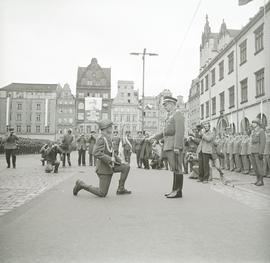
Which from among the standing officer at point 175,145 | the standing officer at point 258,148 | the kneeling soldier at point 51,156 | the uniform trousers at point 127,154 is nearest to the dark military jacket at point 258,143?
the standing officer at point 258,148

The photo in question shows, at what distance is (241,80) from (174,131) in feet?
78.4

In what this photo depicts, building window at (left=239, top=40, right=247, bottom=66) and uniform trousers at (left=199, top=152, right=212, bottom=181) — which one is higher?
building window at (left=239, top=40, right=247, bottom=66)

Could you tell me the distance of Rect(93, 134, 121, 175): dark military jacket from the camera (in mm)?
7332

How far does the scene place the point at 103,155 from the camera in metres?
7.35

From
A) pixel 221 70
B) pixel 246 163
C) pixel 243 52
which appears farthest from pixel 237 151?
pixel 221 70

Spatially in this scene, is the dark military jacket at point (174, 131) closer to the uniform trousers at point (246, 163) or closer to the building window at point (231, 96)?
the uniform trousers at point (246, 163)

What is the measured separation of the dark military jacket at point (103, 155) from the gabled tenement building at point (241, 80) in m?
12.3

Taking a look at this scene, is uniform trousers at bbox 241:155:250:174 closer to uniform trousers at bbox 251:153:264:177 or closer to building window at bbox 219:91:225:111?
uniform trousers at bbox 251:153:264:177

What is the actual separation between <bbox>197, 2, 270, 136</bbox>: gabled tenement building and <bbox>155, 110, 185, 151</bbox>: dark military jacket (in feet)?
37.8

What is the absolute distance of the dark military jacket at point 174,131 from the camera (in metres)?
7.46

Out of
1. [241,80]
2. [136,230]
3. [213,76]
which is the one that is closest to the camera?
[136,230]

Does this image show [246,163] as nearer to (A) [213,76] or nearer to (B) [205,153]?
(B) [205,153]

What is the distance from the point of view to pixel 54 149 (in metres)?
14.3

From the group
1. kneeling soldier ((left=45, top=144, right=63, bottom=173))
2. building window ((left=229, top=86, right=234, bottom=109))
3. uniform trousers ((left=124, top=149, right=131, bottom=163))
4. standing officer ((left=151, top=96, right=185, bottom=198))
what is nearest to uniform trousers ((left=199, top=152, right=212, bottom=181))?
standing officer ((left=151, top=96, right=185, bottom=198))
